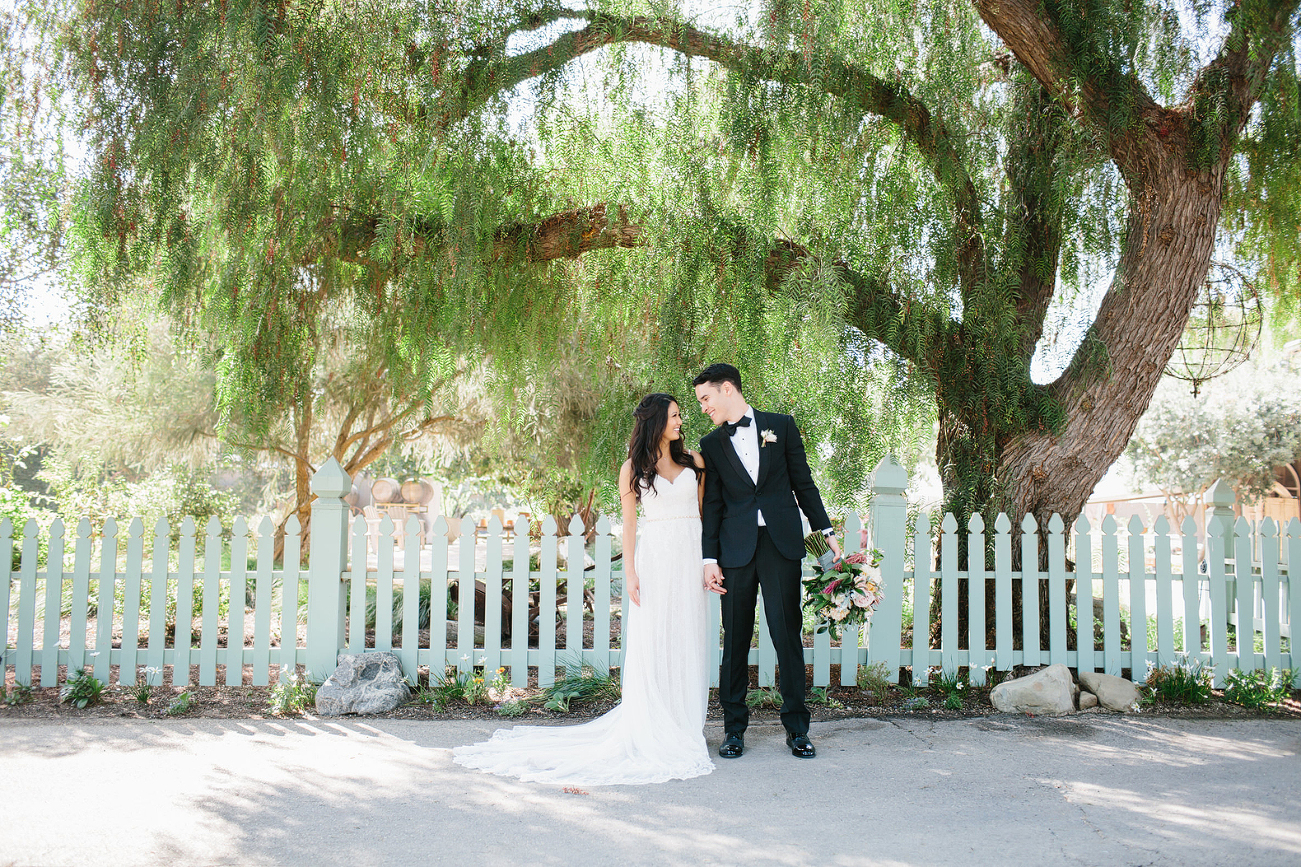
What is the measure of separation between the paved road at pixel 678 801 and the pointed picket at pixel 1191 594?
2.25 feet

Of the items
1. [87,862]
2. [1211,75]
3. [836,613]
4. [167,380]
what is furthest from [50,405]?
[1211,75]

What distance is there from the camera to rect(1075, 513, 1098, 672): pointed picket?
4.96 m

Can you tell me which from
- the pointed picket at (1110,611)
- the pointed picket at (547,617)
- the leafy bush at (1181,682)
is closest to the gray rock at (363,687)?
the pointed picket at (547,617)

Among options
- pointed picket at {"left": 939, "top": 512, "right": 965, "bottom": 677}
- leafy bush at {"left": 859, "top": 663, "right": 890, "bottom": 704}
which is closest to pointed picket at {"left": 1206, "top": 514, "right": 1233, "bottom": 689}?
pointed picket at {"left": 939, "top": 512, "right": 965, "bottom": 677}

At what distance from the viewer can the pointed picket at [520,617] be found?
489 centimetres

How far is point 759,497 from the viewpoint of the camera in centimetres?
396

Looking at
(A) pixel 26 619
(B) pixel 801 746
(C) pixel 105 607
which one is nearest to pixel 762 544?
(B) pixel 801 746

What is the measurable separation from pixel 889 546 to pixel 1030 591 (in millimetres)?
925

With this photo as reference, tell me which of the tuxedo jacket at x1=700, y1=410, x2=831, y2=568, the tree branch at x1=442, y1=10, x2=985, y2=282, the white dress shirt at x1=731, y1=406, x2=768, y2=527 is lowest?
the tuxedo jacket at x1=700, y1=410, x2=831, y2=568

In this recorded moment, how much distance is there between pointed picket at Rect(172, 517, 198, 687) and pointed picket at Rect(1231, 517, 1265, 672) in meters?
6.60

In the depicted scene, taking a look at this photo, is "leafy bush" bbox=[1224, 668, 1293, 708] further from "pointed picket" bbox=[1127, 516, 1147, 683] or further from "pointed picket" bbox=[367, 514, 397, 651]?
"pointed picket" bbox=[367, 514, 397, 651]

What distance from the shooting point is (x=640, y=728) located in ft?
12.7

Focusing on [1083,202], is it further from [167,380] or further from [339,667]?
[167,380]

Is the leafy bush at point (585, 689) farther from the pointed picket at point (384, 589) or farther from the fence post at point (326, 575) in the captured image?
the fence post at point (326, 575)
